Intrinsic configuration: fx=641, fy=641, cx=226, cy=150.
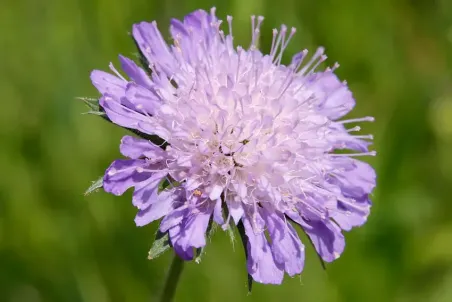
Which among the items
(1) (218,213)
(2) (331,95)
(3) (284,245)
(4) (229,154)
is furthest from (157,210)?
(2) (331,95)

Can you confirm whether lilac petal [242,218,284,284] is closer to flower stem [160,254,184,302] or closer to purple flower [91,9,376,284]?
purple flower [91,9,376,284]

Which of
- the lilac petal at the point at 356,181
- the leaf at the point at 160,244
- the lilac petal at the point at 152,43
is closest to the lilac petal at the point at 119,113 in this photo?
the lilac petal at the point at 152,43

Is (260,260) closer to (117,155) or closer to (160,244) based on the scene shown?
(160,244)

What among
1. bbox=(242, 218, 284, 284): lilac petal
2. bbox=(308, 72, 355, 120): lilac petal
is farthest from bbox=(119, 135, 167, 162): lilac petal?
bbox=(308, 72, 355, 120): lilac petal

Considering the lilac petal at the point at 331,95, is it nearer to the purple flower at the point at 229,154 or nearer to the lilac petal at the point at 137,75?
the purple flower at the point at 229,154

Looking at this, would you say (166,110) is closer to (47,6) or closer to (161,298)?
(161,298)

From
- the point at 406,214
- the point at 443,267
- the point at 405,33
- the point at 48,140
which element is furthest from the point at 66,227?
the point at 405,33
